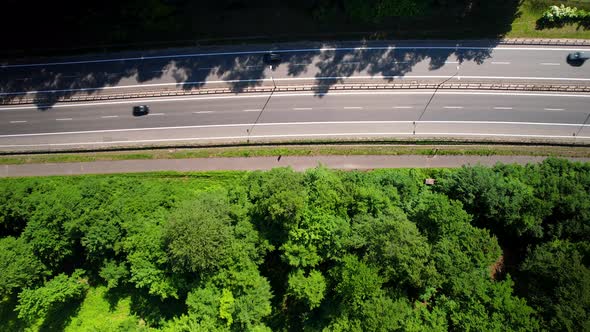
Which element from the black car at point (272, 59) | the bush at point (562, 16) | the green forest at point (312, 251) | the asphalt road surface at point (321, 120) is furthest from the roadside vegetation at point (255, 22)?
the green forest at point (312, 251)

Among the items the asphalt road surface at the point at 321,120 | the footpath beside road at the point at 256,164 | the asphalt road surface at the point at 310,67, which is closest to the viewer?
the footpath beside road at the point at 256,164

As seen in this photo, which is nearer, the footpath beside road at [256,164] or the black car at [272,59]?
the footpath beside road at [256,164]

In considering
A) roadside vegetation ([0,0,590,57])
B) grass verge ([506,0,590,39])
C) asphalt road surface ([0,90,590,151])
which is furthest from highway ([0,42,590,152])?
grass verge ([506,0,590,39])

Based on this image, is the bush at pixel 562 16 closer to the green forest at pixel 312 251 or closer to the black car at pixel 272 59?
the green forest at pixel 312 251

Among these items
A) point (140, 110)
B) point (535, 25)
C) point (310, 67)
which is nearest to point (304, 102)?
point (310, 67)

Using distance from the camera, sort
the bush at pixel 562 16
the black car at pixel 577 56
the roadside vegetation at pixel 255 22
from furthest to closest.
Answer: the roadside vegetation at pixel 255 22 < the bush at pixel 562 16 < the black car at pixel 577 56

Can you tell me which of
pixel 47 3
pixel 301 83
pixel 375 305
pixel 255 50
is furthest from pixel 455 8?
pixel 47 3

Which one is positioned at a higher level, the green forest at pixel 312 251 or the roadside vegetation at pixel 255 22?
the roadside vegetation at pixel 255 22
